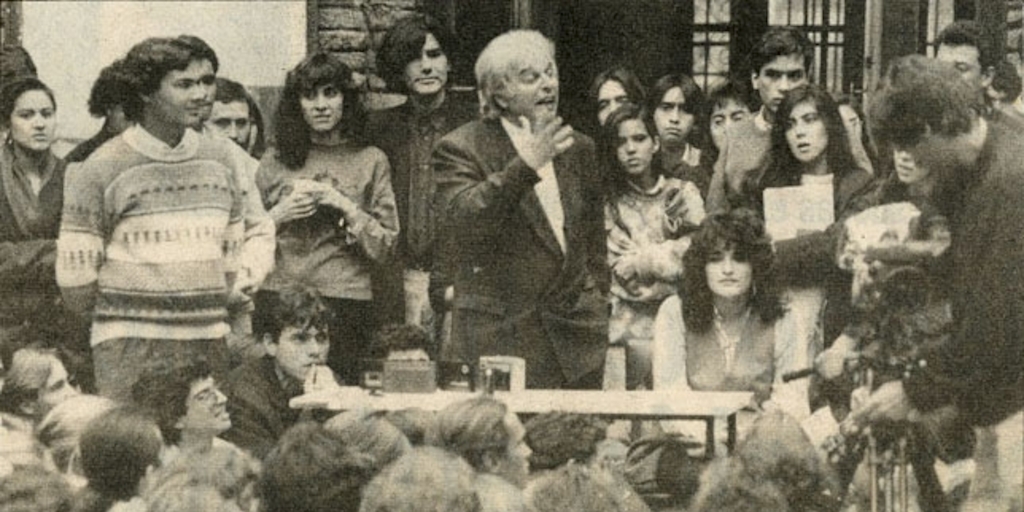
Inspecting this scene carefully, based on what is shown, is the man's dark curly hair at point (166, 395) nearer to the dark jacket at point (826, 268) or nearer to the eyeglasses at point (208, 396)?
the eyeglasses at point (208, 396)

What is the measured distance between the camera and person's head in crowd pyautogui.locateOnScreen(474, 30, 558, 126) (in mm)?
5980

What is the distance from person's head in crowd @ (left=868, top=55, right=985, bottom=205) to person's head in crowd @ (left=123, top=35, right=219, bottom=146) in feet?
7.03

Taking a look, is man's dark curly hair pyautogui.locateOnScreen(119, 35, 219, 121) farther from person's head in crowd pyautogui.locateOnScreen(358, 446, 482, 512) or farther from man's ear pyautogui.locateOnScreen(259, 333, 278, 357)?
person's head in crowd pyautogui.locateOnScreen(358, 446, 482, 512)

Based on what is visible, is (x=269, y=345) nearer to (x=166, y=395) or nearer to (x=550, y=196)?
(x=166, y=395)

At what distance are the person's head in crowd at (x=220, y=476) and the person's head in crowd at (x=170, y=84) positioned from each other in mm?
1034

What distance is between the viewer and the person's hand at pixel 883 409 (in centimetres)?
594

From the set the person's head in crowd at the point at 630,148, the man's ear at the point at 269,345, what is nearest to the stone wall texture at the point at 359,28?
the person's head in crowd at the point at 630,148

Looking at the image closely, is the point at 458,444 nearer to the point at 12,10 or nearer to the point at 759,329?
the point at 759,329

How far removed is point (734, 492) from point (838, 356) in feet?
1.78

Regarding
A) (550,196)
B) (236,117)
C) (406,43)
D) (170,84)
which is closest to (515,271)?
(550,196)

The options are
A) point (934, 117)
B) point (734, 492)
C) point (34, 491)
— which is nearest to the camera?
point (934, 117)

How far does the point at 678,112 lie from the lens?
19.6 ft

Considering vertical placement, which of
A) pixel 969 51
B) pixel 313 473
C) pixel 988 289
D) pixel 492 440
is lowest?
pixel 313 473

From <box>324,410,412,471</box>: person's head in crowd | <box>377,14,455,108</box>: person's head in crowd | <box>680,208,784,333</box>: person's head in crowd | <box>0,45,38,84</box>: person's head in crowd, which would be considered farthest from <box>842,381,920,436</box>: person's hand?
<box>0,45,38,84</box>: person's head in crowd
